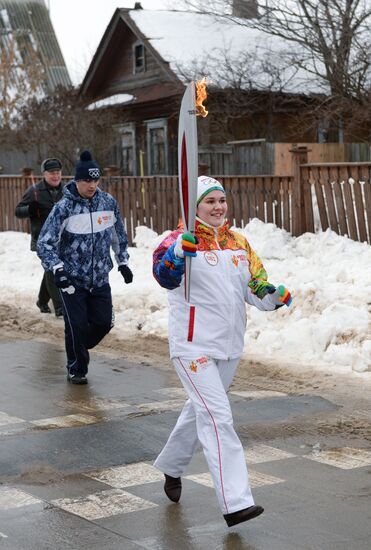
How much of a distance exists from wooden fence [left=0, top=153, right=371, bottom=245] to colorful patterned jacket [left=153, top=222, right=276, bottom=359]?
964 cm

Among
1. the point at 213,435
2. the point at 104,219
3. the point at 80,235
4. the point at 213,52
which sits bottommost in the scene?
the point at 213,435

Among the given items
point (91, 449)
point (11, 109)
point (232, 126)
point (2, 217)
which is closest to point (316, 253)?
point (91, 449)

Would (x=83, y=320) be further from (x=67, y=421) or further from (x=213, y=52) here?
(x=213, y=52)

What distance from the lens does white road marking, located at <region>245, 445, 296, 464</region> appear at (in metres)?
6.88

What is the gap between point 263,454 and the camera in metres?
7.02

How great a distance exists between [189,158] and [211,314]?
808 mm

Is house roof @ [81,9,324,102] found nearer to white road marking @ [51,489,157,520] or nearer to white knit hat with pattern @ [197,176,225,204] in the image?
white knit hat with pattern @ [197,176,225,204]

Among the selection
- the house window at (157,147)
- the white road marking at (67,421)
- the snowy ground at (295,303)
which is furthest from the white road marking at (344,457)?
the house window at (157,147)

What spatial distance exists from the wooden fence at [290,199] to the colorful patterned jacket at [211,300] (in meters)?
9.64

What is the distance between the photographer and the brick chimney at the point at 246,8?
83.2 ft

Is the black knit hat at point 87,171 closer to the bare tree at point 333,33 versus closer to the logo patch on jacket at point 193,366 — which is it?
the logo patch on jacket at point 193,366

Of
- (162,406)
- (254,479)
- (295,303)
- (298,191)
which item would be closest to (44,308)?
(295,303)

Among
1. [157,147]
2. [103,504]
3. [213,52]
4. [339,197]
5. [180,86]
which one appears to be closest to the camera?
[103,504]

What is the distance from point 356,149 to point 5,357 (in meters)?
19.5
